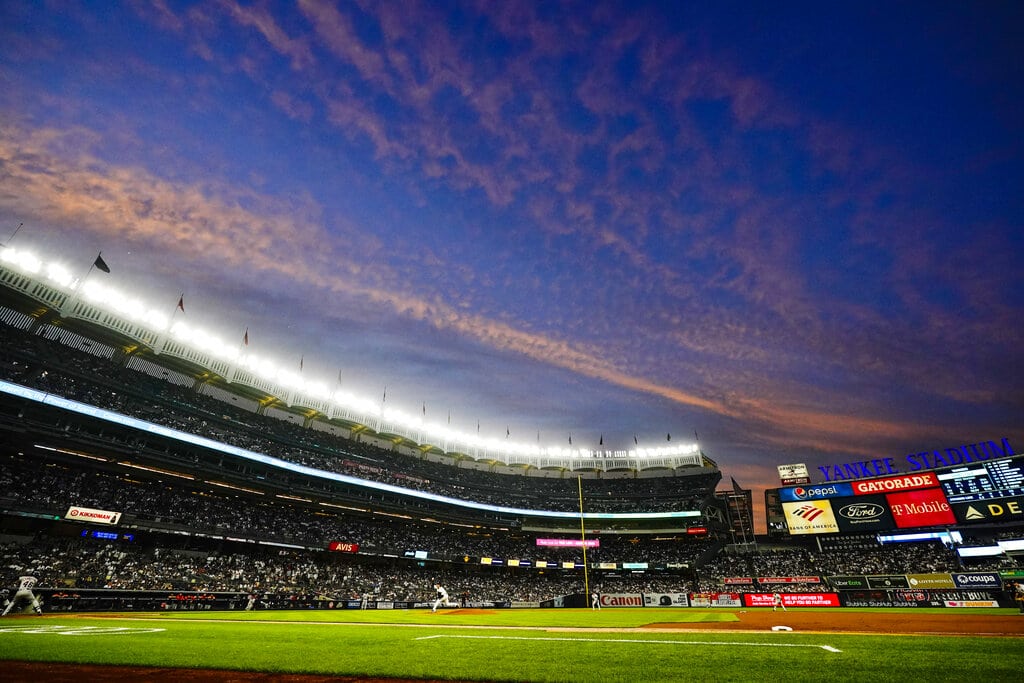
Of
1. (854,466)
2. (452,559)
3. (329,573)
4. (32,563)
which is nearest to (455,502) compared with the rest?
(452,559)

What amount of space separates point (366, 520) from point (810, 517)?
53134 millimetres

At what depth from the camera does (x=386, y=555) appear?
4788cm

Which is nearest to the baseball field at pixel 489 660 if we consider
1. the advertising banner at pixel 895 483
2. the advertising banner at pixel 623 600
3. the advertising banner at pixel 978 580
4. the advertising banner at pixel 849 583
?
the advertising banner at pixel 978 580

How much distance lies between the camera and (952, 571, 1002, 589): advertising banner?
32.9m

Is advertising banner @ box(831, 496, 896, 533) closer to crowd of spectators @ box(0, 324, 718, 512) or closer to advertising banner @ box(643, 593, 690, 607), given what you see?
crowd of spectators @ box(0, 324, 718, 512)

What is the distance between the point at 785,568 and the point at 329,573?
2000 inches

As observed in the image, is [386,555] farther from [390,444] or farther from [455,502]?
[390,444]

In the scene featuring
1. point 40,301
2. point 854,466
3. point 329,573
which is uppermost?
point 40,301

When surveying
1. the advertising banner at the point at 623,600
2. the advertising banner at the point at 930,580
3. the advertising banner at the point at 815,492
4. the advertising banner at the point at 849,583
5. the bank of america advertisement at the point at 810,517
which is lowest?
the advertising banner at the point at 623,600

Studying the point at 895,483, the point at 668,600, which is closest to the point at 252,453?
the point at 668,600

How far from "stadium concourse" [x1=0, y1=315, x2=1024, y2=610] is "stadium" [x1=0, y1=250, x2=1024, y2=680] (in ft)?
0.66

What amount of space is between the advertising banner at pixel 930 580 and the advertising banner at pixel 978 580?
54 cm

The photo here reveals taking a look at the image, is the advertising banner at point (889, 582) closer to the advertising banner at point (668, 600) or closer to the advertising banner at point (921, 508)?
the advertising banner at point (921, 508)

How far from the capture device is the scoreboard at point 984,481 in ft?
139
